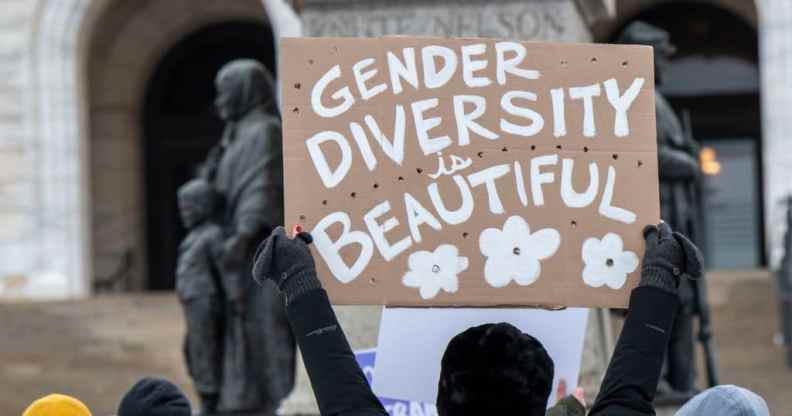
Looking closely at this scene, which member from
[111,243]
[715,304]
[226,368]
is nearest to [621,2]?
[111,243]

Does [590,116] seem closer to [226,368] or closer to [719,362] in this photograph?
[226,368]

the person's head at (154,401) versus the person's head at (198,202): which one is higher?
the person's head at (198,202)

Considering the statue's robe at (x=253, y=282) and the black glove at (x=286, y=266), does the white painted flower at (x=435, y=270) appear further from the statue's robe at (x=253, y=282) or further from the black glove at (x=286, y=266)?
the statue's robe at (x=253, y=282)

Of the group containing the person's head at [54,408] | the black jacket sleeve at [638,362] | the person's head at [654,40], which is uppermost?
the person's head at [654,40]

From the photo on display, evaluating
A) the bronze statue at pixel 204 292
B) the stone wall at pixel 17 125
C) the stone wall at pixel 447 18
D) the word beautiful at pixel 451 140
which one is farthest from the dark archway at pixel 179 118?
the word beautiful at pixel 451 140

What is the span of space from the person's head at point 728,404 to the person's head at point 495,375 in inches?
22.3

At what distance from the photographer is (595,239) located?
3.70m

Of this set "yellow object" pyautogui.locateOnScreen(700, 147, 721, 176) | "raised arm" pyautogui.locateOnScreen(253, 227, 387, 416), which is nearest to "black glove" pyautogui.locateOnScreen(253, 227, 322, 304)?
"raised arm" pyautogui.locateOnScreen(253, 227, 387, 416)

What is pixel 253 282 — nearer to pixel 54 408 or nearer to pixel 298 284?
pixel 54 408

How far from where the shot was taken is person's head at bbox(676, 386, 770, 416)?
3.46m

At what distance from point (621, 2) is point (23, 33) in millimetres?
7714

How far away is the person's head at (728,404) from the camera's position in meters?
3.46

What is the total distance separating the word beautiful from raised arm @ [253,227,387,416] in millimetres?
297

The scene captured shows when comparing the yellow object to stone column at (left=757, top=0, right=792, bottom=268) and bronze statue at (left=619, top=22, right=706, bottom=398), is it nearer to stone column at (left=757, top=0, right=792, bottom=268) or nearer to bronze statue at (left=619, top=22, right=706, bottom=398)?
stone column at (left=757, top=0, right=792, bottom=268)
